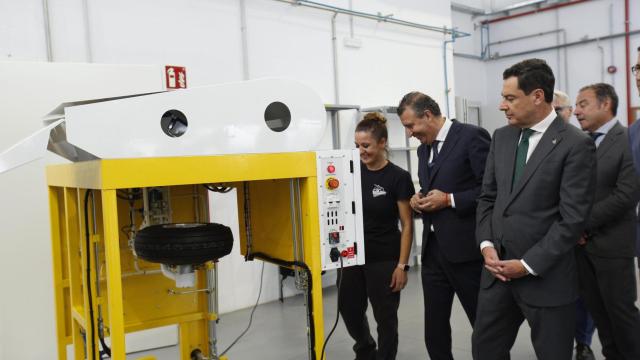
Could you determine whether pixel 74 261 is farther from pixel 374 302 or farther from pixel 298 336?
pixel 298 336

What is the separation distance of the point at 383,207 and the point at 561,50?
6714 mm

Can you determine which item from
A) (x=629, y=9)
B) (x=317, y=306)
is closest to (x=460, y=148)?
(x=317, y=306)

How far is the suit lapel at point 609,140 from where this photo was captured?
8.81 ft

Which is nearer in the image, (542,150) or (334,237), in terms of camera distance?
(542,150)

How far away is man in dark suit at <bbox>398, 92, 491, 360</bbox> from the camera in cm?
244

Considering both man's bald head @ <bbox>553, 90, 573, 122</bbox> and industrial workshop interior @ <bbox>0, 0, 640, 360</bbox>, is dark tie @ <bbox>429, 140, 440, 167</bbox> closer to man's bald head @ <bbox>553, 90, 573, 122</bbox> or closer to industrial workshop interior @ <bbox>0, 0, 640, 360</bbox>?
industrial workshop interior @ <bbox>0, 0, 640, 360</bbox>

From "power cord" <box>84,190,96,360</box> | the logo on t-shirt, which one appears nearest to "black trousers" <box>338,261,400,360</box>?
the logo on t-shirt

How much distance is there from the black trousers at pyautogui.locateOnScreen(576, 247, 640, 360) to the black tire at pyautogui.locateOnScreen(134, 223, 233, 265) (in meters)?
1.88

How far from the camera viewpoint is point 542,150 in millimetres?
1972

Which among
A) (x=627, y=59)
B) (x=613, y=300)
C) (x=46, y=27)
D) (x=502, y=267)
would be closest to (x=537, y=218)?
(x=502, y=267)

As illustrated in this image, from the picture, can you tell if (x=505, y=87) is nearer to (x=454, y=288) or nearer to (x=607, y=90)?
(x=454, y=288)

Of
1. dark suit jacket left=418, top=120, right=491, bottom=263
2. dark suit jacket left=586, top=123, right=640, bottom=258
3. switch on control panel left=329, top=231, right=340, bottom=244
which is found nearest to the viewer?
switch on control panel left=329, top=231, right=340, bottom=244

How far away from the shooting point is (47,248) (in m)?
3.28

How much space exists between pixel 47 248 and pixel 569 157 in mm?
2893
